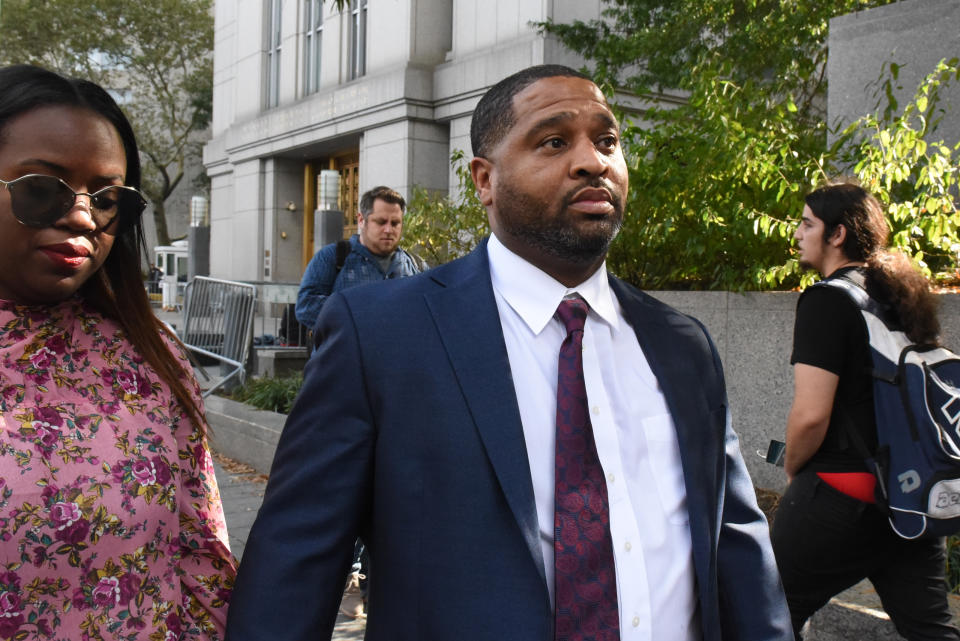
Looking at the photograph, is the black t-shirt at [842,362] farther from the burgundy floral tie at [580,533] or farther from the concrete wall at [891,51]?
the concrete wall at [891,51]

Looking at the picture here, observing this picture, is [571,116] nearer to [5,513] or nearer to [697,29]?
[5,513]

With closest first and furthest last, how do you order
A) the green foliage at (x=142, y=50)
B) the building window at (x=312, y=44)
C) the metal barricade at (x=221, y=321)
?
the metal barricade at (x=221, y=321)
the building window at (x=312, y=44)
the green foliage at (x=142, y=50)

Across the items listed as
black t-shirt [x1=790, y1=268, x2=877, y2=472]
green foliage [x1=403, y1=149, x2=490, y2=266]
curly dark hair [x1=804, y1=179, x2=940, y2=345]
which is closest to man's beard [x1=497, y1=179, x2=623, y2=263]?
black t-shirt [x1=790, y1=268, x2=877, y2=472]

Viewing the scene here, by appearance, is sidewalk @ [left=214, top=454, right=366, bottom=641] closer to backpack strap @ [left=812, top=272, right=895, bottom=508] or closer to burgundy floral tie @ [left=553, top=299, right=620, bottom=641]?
backpack strap @ [left=812, top=272, right=895, bottom=508]

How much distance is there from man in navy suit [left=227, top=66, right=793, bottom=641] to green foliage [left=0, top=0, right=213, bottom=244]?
34.8 metres

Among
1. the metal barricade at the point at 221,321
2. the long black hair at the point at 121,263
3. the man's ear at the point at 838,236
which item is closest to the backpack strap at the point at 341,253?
the man's ear at the point at 838,236

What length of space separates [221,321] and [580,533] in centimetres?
982

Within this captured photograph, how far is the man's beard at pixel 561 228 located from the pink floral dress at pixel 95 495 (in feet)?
2.82

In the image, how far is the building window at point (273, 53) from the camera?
78.6ft

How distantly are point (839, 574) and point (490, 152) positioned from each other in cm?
204

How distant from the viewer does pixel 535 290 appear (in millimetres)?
2012

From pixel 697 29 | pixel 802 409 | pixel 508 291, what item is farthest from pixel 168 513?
pixel 697 29

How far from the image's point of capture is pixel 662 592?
6.09 ft

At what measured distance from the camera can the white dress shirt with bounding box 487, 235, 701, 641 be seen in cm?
180
